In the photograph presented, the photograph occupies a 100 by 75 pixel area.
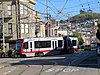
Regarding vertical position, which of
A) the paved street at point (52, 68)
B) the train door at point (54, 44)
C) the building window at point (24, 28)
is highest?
the building window at point (24, 28)

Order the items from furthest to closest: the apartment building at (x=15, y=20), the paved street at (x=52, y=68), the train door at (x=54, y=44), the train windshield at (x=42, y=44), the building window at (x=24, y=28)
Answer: the building window at (x=24, y=28) < the apartment building at (x=15, y=20) < the train door at (x=54, y=44) < the train windshield at (x=42, y=44) < the paved street at (x=52, y=68)

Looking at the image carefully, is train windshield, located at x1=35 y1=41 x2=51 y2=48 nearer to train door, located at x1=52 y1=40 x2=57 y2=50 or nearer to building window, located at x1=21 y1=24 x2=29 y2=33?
train door, located at x1=52 y1=40 x2=57 y2=50

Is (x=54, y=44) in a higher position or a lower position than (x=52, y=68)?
higher

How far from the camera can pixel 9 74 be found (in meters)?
22.9

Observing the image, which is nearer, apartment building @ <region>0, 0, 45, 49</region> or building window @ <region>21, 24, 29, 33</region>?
apartment building @ <region>0, 0, 45, 49</region>

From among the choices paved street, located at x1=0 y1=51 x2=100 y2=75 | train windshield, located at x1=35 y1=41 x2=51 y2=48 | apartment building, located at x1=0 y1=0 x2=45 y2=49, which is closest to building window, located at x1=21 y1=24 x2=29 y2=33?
apartment building, located at x1=0 y1=0 x2=45 y2=49

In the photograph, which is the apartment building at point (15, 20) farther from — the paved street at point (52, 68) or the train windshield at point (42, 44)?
the paved street at point (52, 68)

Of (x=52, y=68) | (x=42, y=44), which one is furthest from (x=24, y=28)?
(x=52, y=68)

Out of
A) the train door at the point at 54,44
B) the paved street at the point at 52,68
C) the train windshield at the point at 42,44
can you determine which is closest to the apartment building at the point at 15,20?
the train door at the point at 54,44

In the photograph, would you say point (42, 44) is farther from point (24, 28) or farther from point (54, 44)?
point (24, 28)

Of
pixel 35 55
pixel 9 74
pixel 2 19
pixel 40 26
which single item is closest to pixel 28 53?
pixel 35 55

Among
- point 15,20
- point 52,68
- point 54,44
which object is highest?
point 15,20

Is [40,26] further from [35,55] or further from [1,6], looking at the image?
[35,55]

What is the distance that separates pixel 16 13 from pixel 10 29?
334 centimetres
